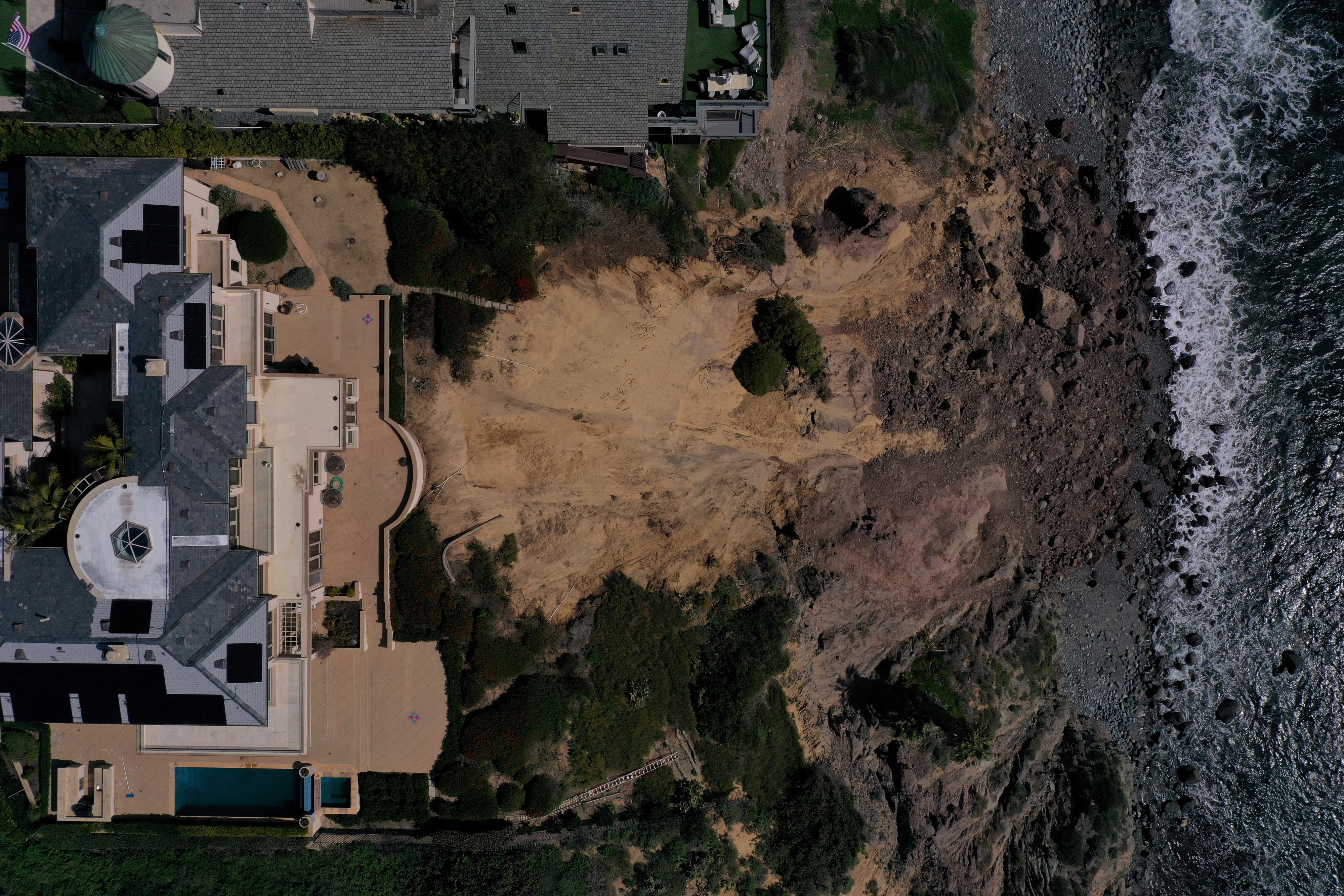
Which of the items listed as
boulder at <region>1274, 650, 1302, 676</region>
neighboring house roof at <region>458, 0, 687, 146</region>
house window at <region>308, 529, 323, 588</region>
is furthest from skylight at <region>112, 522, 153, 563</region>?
boulder at <region>1274, 650, 1302, 676</region>

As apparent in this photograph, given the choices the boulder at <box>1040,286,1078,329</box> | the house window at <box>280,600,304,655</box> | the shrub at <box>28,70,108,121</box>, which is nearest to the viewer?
the shrub at <box>28,70,108,121</box>

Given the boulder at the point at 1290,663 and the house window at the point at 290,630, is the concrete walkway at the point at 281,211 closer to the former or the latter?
the house window at the point at 290,630

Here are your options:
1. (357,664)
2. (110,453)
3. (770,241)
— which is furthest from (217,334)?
(770,241)

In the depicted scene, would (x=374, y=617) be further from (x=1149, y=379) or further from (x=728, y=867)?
(x=1149, y=379)

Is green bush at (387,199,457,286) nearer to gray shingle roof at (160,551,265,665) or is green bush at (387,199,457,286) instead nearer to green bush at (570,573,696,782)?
gray shingle roof at (160,551,265,665)

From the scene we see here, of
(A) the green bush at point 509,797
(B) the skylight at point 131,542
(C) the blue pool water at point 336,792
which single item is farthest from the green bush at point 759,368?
(C) the blue pool water at point 336,792

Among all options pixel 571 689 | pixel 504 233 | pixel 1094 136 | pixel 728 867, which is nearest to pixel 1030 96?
pixel 1094 136
